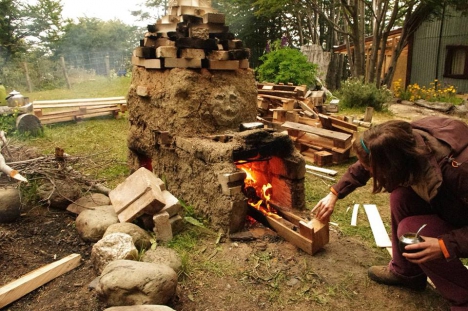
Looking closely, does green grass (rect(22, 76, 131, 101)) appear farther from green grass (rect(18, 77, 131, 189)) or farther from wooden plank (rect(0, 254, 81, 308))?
wooden plank (rect(0, 254, 81, 308))

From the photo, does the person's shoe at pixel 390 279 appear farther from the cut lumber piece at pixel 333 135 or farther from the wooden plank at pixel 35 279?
the cut lumber piece at pixel 333 135

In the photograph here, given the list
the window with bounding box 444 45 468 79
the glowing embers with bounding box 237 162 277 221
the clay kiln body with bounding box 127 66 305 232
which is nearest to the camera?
the clay kiln body with bounding box 127 66 305 232

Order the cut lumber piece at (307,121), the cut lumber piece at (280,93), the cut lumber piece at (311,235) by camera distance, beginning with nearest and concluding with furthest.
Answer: the cut lumber piece at (311,235) < the cut lumber piece at (307,121) < the cut lumber piece at (280,93)

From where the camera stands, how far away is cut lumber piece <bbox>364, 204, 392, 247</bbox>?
422 cm

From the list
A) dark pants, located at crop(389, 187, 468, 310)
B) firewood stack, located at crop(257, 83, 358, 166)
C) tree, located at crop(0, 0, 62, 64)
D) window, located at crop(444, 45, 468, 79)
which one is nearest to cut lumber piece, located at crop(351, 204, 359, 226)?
dark pants, located at crop(389, 187, 468, 310)

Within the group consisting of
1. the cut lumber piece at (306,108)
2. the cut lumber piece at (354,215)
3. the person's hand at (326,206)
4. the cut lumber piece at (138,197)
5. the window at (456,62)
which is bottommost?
the cut lumber piece at (354,215)

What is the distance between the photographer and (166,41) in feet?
16.3

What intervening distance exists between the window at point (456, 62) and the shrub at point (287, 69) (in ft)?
24.5

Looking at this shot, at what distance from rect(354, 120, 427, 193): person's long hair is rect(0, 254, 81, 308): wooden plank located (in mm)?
3002

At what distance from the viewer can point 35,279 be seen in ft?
10.9

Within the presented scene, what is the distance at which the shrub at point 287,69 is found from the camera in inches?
488

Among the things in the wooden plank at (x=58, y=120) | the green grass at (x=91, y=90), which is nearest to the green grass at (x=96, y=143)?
the wooden plank at (x=58, y=120)

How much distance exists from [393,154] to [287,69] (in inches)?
419

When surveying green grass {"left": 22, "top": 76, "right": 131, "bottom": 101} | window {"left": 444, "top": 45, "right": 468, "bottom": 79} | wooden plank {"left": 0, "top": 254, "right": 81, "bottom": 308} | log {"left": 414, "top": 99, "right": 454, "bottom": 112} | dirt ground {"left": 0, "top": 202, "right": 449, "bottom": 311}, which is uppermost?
window {"left": 444, "top": 45, "right": 468, "bottom": 79}
